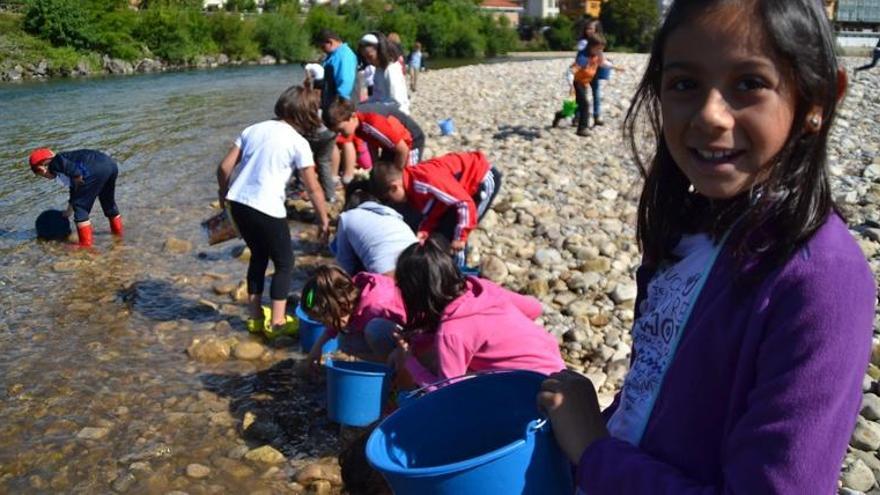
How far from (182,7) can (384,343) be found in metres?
49.1

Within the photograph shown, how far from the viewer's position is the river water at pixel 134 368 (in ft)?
11.7

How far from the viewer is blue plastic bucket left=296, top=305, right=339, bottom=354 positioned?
4.04 meters

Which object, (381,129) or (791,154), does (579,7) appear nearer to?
(381,129)

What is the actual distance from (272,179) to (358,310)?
1.24m

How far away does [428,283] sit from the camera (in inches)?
117

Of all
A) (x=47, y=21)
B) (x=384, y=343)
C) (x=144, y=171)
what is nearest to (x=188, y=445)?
(x=384, y=343)

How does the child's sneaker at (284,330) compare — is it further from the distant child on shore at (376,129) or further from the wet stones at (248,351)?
the distant child on shore at (376,129)

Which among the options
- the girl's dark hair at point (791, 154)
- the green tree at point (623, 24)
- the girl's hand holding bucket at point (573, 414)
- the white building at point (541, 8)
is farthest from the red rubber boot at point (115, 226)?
the white building at point (541, 8)

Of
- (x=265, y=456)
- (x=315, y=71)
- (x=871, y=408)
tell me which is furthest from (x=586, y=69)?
(x=265, y=456)

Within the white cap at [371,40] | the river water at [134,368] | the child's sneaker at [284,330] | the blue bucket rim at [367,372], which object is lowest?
the river water at [134,368]

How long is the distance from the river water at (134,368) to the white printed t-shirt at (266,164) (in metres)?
0.89

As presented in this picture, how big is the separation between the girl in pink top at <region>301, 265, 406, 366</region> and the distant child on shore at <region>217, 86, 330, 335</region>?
36.7 inches

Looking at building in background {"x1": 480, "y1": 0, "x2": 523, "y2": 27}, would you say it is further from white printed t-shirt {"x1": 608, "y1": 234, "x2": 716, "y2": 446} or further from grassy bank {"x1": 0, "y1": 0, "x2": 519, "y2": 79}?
white printed t-shirt {"x1": 608, "y1": 234, "x2": 716, "y2": 446}

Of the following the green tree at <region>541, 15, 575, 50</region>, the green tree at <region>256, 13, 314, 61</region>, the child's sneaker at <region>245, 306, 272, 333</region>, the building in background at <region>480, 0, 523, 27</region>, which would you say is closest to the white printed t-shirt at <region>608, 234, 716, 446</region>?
the child's sneaker at <region>245, 306, 272, 333</region>
